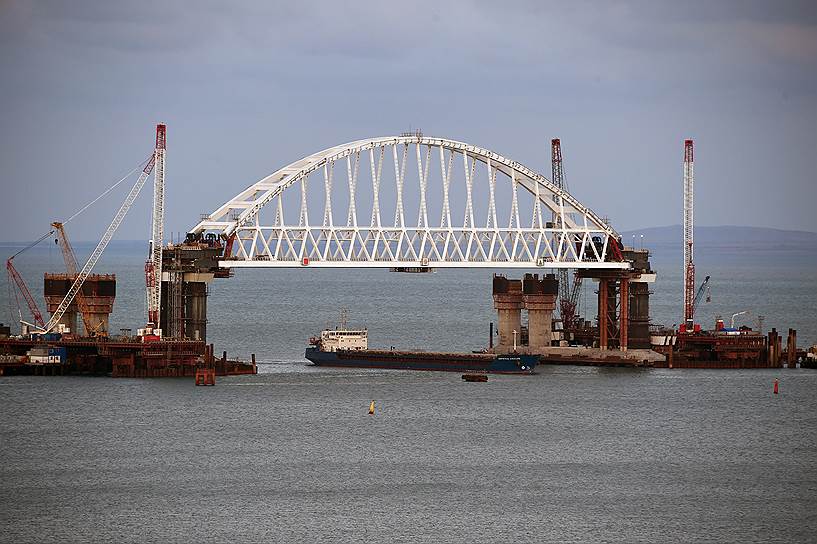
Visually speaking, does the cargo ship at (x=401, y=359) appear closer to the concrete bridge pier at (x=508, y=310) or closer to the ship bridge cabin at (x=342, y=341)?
the ship bridge cabin at (x=342, y=341)

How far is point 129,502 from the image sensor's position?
8294 cm

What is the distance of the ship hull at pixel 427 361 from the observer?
139125mm

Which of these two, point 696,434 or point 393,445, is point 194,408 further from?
point 696,434

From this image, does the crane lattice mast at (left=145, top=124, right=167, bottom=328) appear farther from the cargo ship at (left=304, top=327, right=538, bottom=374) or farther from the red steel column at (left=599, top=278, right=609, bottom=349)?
the red steel column at (left=599, top=278, right=609, bottom=349)

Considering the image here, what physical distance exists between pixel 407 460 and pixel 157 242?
46011 millimetres

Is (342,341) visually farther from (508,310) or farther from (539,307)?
(539,307)

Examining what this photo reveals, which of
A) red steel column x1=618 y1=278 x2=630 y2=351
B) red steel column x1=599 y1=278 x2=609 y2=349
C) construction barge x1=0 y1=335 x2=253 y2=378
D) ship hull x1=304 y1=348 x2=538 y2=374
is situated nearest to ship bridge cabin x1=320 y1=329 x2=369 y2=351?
ship hull x1=304 y1=348 x2=538 y2=374

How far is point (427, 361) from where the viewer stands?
5576 inches

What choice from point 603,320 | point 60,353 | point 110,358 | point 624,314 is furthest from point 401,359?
point 60,353

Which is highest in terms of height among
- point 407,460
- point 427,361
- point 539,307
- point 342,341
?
point 539,307

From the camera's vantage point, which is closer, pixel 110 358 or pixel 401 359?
pixel 110 358

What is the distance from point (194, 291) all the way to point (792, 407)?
47.9m

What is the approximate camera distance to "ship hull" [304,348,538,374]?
456 feet

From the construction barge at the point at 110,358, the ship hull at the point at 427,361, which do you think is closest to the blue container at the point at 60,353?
the construction barge at the point at 110,358
